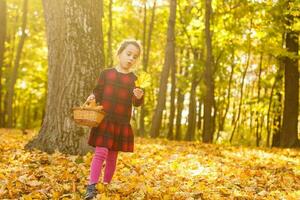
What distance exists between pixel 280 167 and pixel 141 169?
10.2 ft

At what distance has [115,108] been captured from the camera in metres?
5.35

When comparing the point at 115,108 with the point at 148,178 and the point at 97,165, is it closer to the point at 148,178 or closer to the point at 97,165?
the point at 97,165

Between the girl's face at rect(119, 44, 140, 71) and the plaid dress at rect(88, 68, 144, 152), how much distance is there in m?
0.12

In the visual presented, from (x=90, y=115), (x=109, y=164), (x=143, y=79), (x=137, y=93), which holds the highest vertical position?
(x=143, y=79)

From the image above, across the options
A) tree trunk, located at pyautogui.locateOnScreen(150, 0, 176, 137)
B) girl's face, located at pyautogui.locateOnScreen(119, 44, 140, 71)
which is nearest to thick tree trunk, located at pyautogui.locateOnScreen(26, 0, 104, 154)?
girl's face, located at pyautogui.locateOnScreen(119, 44, 140, 71)

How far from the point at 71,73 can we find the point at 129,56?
2.63m

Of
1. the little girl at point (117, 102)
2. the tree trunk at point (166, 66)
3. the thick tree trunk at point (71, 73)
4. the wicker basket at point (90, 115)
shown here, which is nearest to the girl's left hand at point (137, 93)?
the little girl at point (117, 102)

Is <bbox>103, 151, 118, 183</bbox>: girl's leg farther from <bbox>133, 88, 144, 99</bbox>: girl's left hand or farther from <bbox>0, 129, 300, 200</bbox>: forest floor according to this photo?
<bbox>133, 88, 144, 99</bbox>: girl's left hand

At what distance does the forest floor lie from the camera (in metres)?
5.48

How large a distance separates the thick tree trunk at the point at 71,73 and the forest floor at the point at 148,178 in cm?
32

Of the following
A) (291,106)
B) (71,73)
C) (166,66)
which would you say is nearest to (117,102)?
(71,73)

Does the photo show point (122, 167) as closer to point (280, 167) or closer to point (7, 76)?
point (280, 167)

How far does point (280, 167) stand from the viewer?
9070mm

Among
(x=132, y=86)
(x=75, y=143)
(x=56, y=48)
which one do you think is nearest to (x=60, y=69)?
(x=56, y=48)
